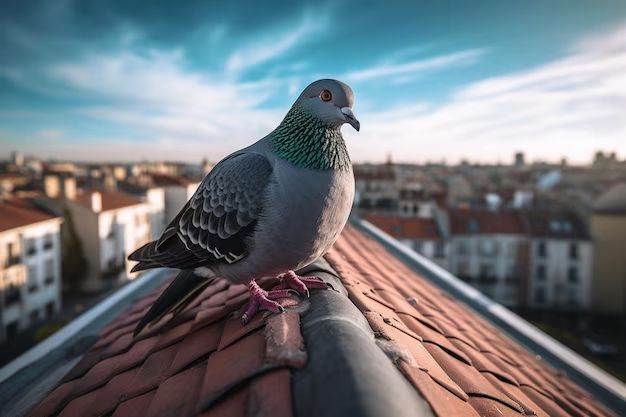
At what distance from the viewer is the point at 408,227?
27984 mm

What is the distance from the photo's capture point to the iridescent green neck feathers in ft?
7.79

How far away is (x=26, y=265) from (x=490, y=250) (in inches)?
1169

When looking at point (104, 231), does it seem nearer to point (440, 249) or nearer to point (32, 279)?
point (32, 279)

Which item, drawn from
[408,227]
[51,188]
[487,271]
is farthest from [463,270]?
[51,188]

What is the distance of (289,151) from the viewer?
2434 mm

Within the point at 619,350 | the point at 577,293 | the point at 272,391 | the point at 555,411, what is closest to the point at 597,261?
the point at 577,293

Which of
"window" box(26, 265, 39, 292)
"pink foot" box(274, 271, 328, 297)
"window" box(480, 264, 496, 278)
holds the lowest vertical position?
"window" box(480, 264, 496, 278)

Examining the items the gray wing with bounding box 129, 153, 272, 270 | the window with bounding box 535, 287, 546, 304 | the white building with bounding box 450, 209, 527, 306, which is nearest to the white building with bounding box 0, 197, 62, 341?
the gray wing with bounding box 129, 153, 272, 270

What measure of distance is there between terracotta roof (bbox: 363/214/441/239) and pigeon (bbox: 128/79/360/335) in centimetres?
2480

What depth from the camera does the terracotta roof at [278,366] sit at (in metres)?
1.44

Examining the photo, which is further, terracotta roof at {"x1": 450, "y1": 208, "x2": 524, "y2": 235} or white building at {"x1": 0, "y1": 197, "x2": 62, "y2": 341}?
terracotta roof at {"x1": 450, "y1": 208, "x2": 524, "y2": 235}

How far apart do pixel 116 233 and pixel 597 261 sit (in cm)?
3417

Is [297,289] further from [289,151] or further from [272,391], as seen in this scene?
[272,391]

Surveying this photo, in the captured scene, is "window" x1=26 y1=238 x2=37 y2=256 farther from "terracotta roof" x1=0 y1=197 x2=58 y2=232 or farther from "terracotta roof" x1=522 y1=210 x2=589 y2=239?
"terracotta roof" x1=522 y1=210 x2=589 y2=239
